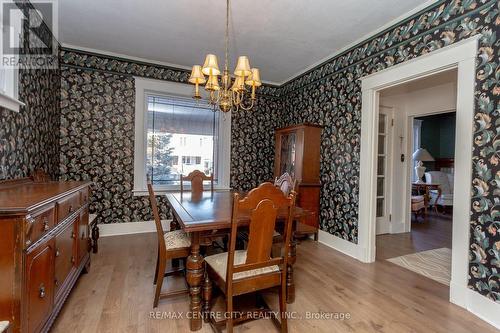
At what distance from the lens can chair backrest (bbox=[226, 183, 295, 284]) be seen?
140 cm

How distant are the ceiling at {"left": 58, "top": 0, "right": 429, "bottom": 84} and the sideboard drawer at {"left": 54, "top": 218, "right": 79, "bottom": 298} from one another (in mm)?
2120

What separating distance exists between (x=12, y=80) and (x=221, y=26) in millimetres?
1954

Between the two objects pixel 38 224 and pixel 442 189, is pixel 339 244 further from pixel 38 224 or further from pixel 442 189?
pixel 442 189

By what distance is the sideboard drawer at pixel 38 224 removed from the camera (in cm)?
117

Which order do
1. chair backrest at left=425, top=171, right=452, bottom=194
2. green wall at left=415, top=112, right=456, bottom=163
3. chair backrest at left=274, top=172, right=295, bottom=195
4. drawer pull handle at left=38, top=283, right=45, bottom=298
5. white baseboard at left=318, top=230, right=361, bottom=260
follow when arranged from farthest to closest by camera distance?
green wall at left=415, top=112, right=456, bottom=163
chair backrest at left=425, top=171, right=452, bottom=194
white baseboard at left=318, top=230, right=361, bottom=260
chair backrest at left=274, top=172, right=295, bottom=195
drawer pull handle at left=38, top=283, right=45, bottom=298

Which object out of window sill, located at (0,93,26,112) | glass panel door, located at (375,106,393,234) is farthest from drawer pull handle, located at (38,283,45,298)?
glass panel door, located at (375,106,393,234)

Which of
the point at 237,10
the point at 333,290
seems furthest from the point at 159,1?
the point at 333,290

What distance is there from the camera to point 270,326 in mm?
1738

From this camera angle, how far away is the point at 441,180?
6.11m

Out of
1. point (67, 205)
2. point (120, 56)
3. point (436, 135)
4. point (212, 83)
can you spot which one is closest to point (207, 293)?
point (67, 205)

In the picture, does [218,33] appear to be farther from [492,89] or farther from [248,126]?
[492,89]

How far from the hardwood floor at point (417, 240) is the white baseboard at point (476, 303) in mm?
997

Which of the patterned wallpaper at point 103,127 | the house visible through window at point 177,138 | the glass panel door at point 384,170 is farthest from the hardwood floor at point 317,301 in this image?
the house visible through window at point 177,138

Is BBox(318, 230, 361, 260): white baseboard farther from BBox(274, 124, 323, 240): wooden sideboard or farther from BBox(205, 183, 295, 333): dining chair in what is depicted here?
BBox(205, 183, 295, 333): dining chair
